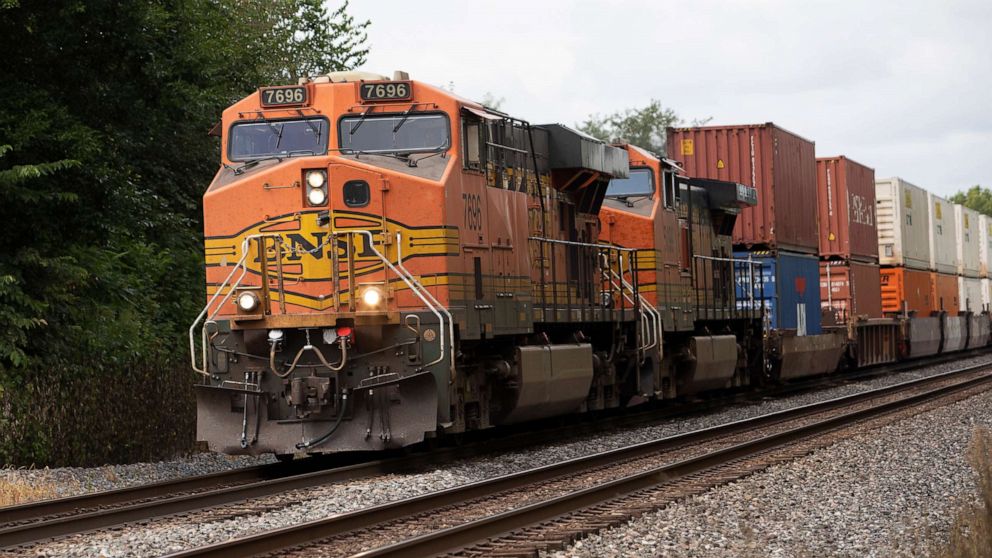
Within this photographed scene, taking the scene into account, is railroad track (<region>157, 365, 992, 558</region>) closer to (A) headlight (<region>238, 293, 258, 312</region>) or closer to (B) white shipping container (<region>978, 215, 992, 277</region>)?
(A) headlight (<region>238, 293, 258, 312</region>)

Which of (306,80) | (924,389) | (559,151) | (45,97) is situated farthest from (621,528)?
(924,389)

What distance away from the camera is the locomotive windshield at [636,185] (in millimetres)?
17797

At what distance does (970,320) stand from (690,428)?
26.4 metres

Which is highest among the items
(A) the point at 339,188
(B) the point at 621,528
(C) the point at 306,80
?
(C) the point at 306,80

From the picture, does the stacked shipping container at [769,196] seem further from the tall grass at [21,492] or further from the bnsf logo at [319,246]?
the tall grass at [21,492]

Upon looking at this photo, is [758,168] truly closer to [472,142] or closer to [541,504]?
[472,142]

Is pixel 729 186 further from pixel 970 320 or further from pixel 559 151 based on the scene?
pixel 970 320

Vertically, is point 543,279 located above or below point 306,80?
below

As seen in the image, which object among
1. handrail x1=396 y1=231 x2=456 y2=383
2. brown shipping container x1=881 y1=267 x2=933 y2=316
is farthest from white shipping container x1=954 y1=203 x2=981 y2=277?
handrail x1=396 y1=231 x2=456 y2=383

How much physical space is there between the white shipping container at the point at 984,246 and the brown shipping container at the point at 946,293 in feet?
15.1

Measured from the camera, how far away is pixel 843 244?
27.7 m

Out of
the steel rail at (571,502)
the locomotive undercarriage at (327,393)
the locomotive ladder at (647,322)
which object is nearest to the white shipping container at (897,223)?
the locomotive ladder at (647,322)

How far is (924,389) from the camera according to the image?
2305 cm

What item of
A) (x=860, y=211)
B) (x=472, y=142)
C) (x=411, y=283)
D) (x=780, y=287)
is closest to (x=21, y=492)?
(x=411, y=283)
